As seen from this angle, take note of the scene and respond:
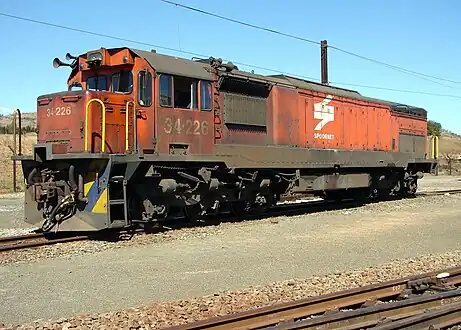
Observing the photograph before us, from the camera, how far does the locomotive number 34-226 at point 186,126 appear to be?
1136cm

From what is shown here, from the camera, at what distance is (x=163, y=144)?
1130cm

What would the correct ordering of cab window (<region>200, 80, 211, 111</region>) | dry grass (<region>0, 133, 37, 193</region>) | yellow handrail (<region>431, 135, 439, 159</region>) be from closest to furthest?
cab window (<region>200, 80, 211, 111</region>)
yellow handrail (<region>431, 135, 439, 159</region>)
dry grass (<region>0, 133, 37, 193</region>)

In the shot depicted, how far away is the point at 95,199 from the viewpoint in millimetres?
10320

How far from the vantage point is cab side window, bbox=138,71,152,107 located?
1093 centimetres

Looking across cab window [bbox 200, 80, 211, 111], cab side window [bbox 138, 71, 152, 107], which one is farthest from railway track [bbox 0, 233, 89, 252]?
cab window [bbox 200, 80, 211, 111]

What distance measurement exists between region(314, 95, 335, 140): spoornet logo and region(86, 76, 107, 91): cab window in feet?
22.9

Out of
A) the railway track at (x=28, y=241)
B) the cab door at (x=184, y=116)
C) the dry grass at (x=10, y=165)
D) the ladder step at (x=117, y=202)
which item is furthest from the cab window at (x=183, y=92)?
the dry grass at (x=10, y=165)

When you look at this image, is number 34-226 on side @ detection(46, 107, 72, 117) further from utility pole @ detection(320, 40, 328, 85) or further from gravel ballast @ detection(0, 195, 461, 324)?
utility pole @ detection(320, 40, 328, 85)

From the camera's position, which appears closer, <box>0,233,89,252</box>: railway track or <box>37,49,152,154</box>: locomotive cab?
<box>0,233,89,252</box>: railway track

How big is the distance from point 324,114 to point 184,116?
6.13 meters

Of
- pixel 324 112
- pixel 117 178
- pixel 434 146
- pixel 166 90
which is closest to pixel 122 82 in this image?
pixel 166 90

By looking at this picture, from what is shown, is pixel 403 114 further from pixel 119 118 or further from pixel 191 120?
pixel 119 118

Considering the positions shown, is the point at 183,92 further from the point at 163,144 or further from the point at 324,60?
the point at 324,60

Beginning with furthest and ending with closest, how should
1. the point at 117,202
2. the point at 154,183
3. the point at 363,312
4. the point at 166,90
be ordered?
the point at 166,90, the point at 154,183, the point at 117,202, the point at 363,312
